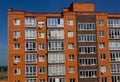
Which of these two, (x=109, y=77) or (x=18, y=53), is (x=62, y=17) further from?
(x=109, y=77)

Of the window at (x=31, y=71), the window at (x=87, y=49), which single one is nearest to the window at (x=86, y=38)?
the window at (x=87, y=49)

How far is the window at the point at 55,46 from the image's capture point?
5931 cm

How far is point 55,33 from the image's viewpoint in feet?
196

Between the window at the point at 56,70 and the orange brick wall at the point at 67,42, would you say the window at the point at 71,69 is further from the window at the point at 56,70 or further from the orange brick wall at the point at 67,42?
the window at the point at 56,70

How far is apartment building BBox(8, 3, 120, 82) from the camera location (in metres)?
58.0

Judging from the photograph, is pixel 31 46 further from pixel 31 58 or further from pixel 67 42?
pixel 67 42

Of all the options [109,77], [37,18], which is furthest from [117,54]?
[37,18]

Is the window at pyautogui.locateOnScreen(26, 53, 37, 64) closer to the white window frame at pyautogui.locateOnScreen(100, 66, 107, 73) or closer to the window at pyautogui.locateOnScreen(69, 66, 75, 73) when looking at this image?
the window at pyautogui.locateOnScreen(69, 66, 75, 73)

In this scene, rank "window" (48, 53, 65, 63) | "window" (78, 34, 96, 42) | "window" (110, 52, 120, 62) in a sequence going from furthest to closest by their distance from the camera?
"window" (110, 52, 120, 62) < "window" (78, 34, 96, 42) < "window" (48, 53, 65, 63)

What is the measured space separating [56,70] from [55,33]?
8.25 meters

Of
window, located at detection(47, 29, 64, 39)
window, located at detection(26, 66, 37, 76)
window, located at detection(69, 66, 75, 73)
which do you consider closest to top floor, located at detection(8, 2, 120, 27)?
window, located at detection(47, 29, 64, 39)

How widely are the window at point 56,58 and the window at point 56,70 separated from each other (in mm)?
1103

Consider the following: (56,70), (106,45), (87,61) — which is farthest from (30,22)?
(106,45)

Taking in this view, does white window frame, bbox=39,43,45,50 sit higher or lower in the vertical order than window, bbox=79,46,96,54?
higher
